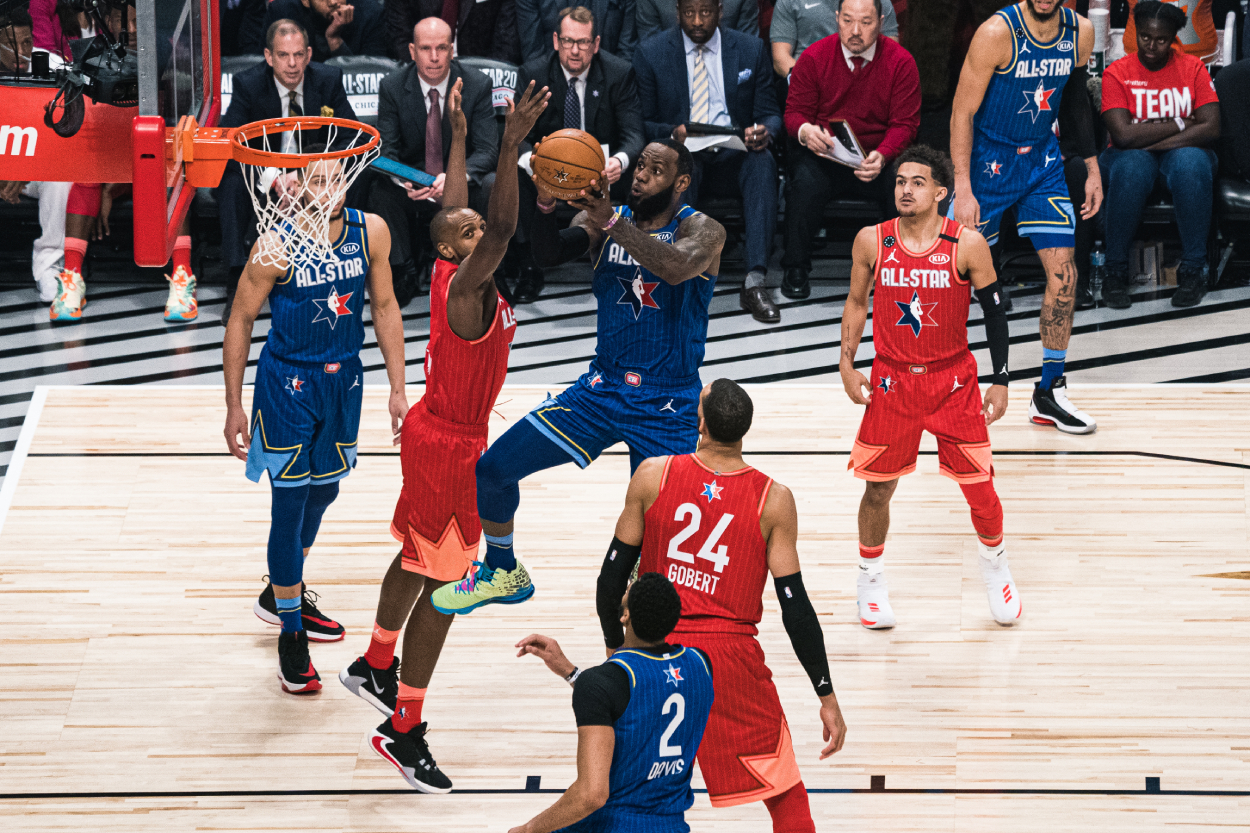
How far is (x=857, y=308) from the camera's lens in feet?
20.2

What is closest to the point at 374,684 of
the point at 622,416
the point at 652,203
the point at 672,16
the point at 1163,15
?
the point at 622,416

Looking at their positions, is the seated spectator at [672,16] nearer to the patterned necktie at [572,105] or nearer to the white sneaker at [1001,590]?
the patterned necktie at [572,105]

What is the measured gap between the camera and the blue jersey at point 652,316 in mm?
5570

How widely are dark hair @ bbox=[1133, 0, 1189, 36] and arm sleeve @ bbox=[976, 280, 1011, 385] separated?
4351 mm

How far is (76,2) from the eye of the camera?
574 cm

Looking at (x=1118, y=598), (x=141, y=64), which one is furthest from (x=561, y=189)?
(x=1118, y=598)

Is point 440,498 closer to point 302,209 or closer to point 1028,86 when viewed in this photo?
point 302,209

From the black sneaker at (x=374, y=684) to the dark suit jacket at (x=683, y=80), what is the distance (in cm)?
520

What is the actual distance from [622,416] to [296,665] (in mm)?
1561

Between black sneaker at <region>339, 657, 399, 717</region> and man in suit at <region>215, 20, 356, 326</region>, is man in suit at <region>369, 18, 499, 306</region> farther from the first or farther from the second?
black sneaker at <region>339, 657, 399, 717</region>

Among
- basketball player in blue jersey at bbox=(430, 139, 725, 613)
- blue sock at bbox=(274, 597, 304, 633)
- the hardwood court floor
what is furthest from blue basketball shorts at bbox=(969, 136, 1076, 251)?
blue sock at bbox=(274, 597, 304, 633)

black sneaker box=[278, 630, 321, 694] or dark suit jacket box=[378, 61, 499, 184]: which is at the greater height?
dark suit jacket box=[378, 61, 499, 184]

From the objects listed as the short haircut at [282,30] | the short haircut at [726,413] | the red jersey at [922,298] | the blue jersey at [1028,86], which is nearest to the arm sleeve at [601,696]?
the short haircut at [726,413]

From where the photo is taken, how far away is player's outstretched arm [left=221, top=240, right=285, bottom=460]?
5.52m
